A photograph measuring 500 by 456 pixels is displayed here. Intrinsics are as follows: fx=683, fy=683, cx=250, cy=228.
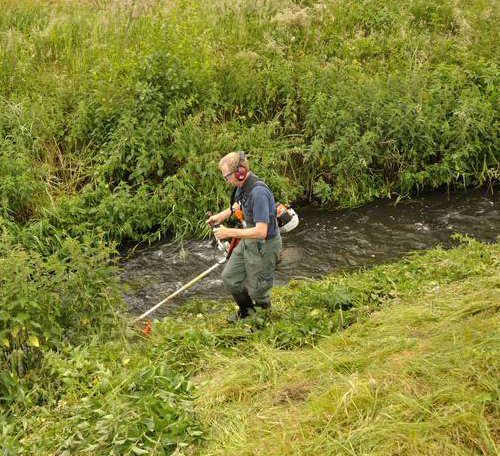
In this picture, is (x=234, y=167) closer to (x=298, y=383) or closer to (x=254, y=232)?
(x=254, y=232)

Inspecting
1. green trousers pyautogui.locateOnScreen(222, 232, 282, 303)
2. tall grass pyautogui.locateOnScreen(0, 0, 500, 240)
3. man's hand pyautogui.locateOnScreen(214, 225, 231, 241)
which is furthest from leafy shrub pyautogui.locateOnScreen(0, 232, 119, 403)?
tall grass pyautogui.locateOnScreen(0, 0, 500, 240)

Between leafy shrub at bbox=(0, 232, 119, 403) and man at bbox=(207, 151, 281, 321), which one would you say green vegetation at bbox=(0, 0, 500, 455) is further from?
man at bbox=(207, 151, 281, 321)

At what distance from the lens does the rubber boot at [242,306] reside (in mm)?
7285

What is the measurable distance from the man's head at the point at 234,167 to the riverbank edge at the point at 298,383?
1.42 m

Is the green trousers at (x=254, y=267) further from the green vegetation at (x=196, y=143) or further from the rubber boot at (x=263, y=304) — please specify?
the green vegetation at (x=196, y=143)

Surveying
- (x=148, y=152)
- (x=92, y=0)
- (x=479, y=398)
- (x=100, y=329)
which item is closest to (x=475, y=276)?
(x=479, y=398)

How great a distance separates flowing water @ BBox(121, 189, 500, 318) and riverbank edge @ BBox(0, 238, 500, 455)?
201 cm

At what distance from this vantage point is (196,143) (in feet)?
35.8

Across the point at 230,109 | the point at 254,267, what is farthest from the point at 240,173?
the point at 230,109

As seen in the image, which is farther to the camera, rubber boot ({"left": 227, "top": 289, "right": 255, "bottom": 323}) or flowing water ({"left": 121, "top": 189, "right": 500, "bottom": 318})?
flowing water ({"left": 121, "top": 189, "right": 500, "bottom": 318})

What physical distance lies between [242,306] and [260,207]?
1295mm

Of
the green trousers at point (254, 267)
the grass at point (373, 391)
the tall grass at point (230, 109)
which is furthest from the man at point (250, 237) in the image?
the tall grass at point (230, 109)

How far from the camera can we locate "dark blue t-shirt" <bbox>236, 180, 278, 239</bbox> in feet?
21.8

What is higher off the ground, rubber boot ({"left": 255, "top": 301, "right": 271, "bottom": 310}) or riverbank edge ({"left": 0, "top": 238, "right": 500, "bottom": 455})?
riverbank edge ({"left": 0, "top": 238, "right": 500, "bottom": 455})
